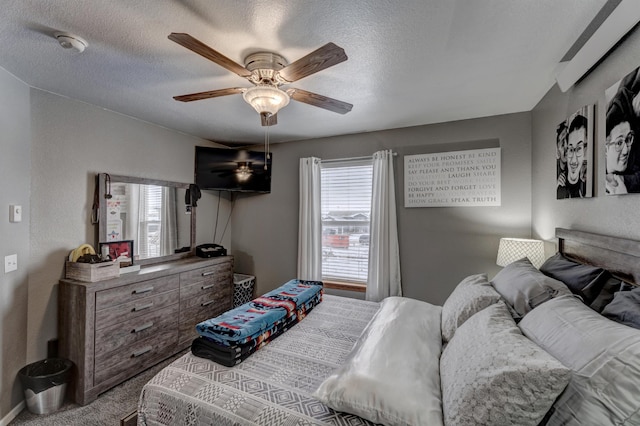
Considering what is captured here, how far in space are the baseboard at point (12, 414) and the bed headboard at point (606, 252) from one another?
3.73m

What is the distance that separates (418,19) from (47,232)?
304cm

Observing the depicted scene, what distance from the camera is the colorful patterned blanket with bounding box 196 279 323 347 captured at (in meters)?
1.54

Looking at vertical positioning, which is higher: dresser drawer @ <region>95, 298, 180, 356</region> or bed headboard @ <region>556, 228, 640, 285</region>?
bed headboard @ <region>556, 228, 640, 285</region>

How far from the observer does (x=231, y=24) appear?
1407mm

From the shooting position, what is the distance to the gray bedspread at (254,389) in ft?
3.63

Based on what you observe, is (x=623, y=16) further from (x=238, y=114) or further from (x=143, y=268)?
(x=143, y=268)

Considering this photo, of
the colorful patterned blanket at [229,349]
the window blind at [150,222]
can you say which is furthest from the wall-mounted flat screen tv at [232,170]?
the colorful patterned blanket at [229,349]

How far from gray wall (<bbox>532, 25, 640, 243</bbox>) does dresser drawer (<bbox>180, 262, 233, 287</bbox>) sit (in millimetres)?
3292

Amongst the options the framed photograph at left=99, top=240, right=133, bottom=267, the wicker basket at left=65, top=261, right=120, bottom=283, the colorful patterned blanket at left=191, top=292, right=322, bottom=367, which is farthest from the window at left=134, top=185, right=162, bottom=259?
the colorful patterned blanket at left=191, top=292, right=322, bottom=367

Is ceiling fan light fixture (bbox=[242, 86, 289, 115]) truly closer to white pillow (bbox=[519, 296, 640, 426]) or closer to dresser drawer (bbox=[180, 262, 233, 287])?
white pillow (bbox=[519, 296, 640, 426])

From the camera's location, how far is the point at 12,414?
192cm

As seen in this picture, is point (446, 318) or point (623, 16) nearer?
point (623, 16)

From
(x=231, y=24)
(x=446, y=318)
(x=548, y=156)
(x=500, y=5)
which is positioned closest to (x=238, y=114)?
(x=231, y=24)

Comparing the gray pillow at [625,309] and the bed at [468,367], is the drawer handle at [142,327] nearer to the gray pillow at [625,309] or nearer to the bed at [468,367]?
the bed at [468,367]
